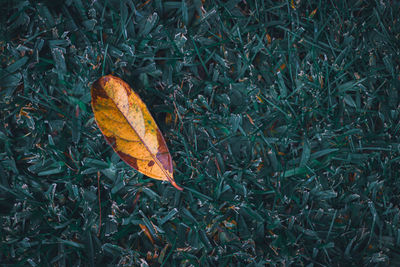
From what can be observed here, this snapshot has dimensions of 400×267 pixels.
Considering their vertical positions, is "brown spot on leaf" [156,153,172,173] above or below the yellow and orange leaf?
below

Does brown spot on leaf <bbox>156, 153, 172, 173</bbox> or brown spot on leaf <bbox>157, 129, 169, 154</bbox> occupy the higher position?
brown spot on leaf <bbox>157, 129, 169, 154</bbox>

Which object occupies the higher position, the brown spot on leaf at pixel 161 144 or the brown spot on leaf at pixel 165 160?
the brown spot on leaf at pixel 161 144

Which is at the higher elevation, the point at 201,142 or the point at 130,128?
the point at 130,128

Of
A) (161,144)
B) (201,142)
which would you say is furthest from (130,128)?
(201,142)

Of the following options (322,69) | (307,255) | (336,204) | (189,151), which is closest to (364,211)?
(336,204)

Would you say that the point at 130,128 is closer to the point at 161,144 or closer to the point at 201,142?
the point at 161,144
